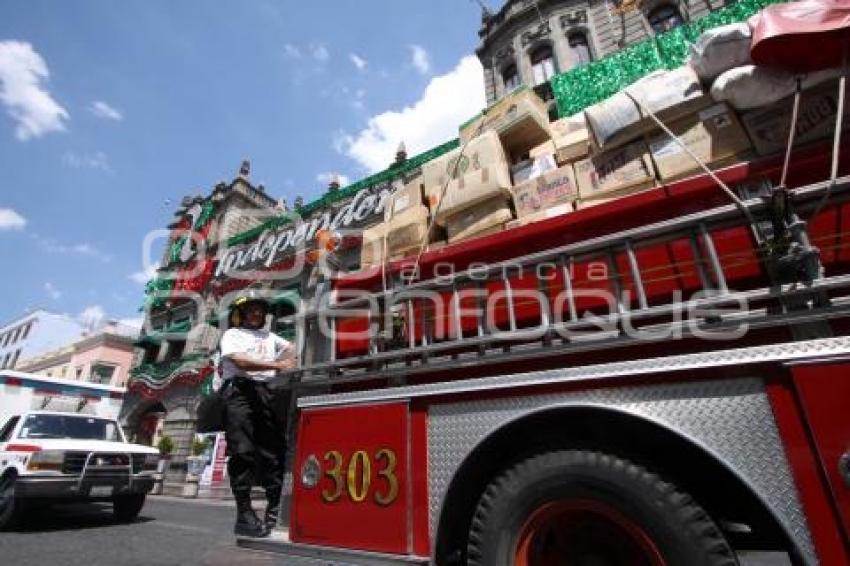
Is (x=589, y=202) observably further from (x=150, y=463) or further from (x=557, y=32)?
(x=557, y=32)

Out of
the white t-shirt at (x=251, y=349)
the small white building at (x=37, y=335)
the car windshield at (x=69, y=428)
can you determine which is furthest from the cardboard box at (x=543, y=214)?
the small white building at (x=37, y=335)

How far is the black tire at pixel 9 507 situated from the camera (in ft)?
21.8

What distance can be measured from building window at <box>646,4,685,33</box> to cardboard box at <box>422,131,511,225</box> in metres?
16.6

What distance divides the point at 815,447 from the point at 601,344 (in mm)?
794

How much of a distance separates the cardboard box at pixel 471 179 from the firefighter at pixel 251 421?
168cm

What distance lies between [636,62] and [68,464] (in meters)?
13.3

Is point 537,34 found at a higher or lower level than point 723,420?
higher

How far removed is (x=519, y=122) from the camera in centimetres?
390

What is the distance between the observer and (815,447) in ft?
5.16

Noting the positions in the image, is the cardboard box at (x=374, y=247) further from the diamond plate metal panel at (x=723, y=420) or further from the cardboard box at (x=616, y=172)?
the diamond plate metal panel at (x=723, y=420)

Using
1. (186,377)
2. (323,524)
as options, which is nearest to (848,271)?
(323,524)

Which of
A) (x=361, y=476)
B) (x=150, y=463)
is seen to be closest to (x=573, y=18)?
(x=150, y=463)

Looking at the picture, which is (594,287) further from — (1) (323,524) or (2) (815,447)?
(1) (323,524)

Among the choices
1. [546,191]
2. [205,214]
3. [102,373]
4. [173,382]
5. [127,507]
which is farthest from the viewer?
[102,373]
